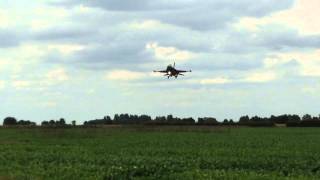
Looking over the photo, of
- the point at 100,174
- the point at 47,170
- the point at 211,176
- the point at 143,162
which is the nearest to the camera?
the point at 211,176

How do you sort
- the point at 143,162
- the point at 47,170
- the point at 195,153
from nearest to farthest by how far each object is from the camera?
the point at 47,170 < the point at 143,162 < the point at 195,153

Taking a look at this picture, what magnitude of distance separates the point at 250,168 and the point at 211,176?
284 inches

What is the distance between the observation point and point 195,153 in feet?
120

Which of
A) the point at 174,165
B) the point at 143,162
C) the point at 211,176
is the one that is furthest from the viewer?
the point at 143,162

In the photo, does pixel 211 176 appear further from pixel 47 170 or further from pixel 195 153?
pixel 195 153

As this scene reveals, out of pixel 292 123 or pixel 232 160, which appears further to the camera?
pixel 292 123

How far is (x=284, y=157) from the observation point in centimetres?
3434

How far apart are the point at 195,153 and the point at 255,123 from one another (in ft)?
357

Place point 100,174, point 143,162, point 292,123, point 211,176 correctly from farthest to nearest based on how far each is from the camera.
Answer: point 292,123 → point 143,162 → point 100,174 → point 211,176

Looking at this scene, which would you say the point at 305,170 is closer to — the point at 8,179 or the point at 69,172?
the point at 69,172

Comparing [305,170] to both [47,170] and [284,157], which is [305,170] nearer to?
[284,157]

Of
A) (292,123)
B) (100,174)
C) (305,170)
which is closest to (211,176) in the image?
(100,174)

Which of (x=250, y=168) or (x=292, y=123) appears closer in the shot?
(x=250, y=168)

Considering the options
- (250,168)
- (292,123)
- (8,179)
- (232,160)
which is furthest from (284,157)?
(292,123)
